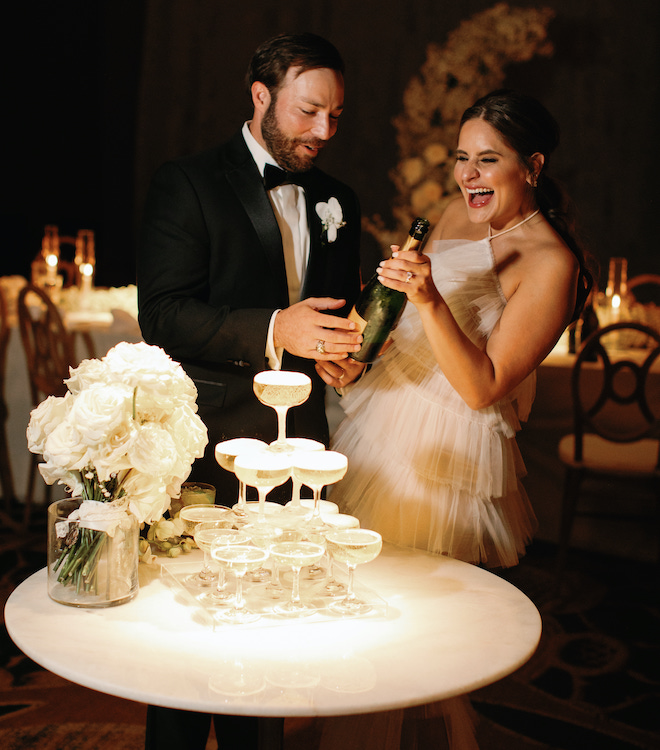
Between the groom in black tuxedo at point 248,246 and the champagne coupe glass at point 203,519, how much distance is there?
1.49ft

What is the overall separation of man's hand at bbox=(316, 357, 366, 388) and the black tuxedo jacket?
0.14m

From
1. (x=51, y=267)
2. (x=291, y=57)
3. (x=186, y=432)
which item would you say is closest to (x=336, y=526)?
(x=186, y=432)

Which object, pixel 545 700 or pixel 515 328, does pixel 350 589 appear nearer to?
pixel 515 328

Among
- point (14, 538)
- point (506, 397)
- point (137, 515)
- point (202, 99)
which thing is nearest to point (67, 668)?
point (137, 515)

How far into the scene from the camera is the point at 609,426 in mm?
3721

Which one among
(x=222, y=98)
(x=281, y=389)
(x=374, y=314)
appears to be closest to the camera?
(x=281, y=389)

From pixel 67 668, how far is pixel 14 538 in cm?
293

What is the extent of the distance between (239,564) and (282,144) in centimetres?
115

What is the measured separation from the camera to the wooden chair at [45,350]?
12.4 ft

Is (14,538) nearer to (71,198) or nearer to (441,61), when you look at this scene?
(441,61)

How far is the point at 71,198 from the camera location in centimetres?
636

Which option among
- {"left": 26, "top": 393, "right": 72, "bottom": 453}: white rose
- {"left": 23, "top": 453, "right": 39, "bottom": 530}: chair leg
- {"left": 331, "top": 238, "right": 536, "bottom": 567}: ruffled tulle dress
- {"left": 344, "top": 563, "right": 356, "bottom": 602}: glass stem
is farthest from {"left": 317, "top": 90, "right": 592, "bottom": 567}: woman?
{"left": 23, "top": 453, "right": 39, "bottom": 530}: chair leg

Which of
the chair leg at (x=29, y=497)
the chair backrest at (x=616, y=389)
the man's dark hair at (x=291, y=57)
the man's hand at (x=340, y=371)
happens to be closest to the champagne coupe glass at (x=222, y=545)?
the man's hand at (x=340, y=371)

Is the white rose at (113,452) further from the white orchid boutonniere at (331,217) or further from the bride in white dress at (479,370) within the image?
the white orchid boutonniere at (331,217)
